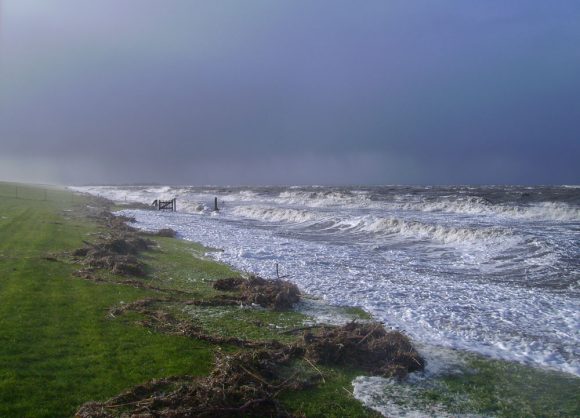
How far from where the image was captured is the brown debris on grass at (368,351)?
9174 millimetres

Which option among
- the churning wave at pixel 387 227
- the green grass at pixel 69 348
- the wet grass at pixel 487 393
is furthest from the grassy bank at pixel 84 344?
the churning wave at pixel 387 227

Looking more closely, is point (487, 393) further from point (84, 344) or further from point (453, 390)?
point (84, 344)

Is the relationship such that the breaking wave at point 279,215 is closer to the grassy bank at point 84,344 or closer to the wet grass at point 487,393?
the grassy bank at point 84,344

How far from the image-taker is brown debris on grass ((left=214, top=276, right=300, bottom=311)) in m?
13.6

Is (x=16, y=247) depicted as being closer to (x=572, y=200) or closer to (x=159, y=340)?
(x=159, y=340)

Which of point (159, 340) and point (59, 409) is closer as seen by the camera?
point (59, 409)

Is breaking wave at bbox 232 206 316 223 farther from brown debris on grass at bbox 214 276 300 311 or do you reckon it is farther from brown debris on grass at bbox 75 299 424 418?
brown debris on grass at bbox 75 299 424 418

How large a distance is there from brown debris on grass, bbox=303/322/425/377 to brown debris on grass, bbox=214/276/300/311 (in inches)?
133

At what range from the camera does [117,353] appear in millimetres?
9133

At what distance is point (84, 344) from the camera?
31.0 feet

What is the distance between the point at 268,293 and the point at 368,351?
4.96 metres

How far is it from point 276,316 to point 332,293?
352 cm

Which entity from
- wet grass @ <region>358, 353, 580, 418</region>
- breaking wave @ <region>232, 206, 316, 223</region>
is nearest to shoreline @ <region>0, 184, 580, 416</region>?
wet grass @ <region>358, 353, 580, 418</region>

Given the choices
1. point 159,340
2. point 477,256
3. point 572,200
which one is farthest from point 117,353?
point 572,200
